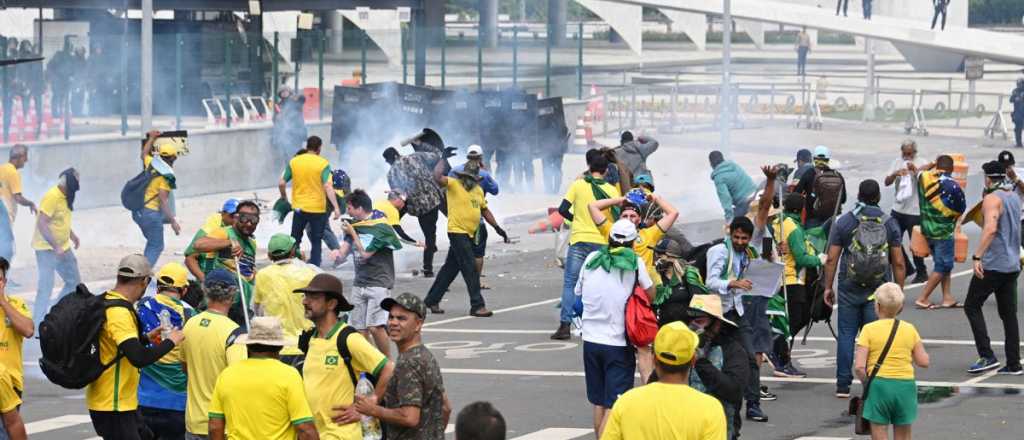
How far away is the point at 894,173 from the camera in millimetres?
20609

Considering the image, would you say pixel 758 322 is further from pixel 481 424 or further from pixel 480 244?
pixel 481 424

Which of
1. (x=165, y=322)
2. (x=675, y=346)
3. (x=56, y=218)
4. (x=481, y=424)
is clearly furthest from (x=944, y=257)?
(x=481, y=424)

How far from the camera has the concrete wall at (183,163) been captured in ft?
93.6

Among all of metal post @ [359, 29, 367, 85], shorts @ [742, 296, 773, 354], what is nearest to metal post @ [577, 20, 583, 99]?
metal post @ [359, 29, 367, 85]

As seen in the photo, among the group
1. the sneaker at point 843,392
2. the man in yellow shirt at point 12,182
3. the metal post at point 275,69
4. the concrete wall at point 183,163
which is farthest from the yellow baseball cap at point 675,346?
the metal post at point 275,69

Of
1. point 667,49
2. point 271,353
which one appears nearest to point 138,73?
point 271,353

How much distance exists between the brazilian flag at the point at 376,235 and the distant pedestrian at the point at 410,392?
A: 5.85 meters

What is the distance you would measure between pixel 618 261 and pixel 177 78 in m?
21.4

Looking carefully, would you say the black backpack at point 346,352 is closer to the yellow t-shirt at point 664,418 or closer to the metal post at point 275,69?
the yellow t-shirt at point 664,418

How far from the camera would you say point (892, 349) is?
438 inches

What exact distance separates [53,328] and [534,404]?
15.9 ft

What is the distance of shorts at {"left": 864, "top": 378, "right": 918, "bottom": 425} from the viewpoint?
11.1 m

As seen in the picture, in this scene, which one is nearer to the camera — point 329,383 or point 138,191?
point 329,383

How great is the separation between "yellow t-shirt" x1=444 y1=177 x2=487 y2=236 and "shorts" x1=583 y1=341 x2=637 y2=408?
21.3 ft
